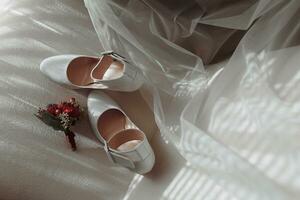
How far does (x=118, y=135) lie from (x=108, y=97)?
0.14 meters

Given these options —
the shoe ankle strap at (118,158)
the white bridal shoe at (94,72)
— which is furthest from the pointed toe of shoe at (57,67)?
the shoe ankle strap at (118,158)

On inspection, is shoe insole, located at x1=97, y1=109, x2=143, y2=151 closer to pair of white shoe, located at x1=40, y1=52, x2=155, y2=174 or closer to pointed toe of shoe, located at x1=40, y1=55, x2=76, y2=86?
pair of white shoe, located at x1=40, y1=52, x2=155, y2=174

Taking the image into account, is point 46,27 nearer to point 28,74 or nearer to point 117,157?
point 28,74

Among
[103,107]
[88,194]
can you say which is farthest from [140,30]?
[88,194]

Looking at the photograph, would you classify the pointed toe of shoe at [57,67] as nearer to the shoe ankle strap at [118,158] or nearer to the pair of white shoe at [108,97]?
the pair of white shoe at [108,97]

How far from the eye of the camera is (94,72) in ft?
3.62

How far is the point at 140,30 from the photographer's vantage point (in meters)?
1.06

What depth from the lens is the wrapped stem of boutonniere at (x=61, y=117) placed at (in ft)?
3.18

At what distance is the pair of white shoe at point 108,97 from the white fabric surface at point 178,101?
0.10 feet

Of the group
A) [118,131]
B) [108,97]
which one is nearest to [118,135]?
[118,131]

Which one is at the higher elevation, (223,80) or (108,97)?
(223,80)

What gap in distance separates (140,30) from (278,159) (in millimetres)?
A: 481

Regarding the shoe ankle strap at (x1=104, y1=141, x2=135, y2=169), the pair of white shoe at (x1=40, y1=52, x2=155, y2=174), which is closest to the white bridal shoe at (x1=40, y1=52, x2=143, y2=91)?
the pair of white shoe at (x1=40, y1=52, x2=155, y2=174)

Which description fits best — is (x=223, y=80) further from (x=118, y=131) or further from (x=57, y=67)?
(x=57, y=67)
